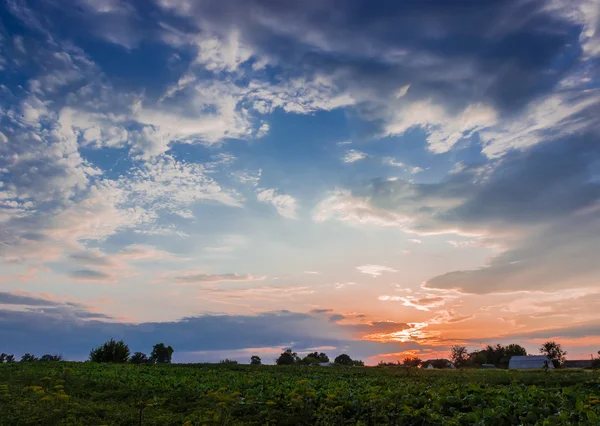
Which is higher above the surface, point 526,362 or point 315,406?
point 315,406

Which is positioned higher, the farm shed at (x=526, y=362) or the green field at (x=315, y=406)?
the green field at (x=315, y=406)

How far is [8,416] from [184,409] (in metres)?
6.46

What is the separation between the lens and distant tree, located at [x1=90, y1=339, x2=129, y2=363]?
60906mm

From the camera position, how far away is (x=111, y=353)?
61031 mm

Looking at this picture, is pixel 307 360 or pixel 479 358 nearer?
pixel 307 360

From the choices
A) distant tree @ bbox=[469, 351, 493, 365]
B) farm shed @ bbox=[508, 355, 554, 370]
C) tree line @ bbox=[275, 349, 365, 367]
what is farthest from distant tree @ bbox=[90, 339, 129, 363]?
distant tree @ bbox=[469, 351, 493, 365]

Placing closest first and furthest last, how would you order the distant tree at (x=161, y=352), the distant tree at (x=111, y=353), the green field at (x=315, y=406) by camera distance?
1. the green field at (x=315, y=406)
2. the distant tree at (x=111, y=353)
3. the distant tree at (x=161, y=352)

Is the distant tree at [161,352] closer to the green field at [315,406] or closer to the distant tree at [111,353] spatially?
the distant tree at [111,353]

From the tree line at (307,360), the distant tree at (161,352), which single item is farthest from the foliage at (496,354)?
the distant tree at (161,352)

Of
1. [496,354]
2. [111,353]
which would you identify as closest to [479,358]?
[496,354]

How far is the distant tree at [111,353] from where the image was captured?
60.9 metres

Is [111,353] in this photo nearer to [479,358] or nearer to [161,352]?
[161,352]

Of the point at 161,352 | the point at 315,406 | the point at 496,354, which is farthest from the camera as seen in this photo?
the point at 496,354

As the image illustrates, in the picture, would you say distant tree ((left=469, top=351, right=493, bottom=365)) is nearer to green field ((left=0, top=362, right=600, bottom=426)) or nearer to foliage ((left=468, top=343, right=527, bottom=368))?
foliage ((left=468, top=343, right=527, bottom=368))
